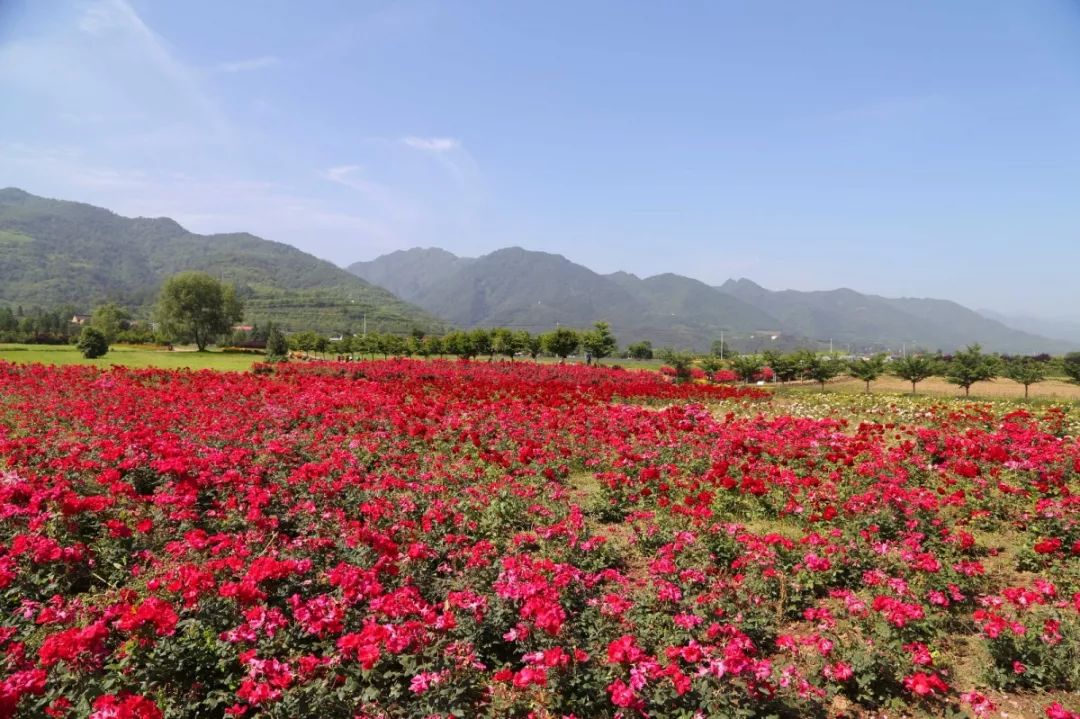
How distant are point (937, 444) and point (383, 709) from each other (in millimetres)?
10680

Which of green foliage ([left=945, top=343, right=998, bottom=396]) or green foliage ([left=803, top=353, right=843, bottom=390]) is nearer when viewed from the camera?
green foliage ([left=945, top=343, right=998, bottom=396])

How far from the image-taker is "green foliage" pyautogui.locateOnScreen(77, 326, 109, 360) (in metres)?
40.9

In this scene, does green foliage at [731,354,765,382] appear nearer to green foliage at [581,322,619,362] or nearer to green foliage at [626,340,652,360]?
green foliage at [581,322,619,362]

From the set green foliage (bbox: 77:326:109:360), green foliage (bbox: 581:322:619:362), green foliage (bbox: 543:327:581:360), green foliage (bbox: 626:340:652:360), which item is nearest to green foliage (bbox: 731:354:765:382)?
green foliage (bbox: 581:322:619:362)

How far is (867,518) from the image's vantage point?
277 inches

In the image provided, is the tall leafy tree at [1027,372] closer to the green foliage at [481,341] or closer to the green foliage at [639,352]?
the green foliage at [481,341]

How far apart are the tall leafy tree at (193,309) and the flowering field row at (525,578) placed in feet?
222

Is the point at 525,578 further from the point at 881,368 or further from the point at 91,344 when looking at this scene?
the point at 91,344

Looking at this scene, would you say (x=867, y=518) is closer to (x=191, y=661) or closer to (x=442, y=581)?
(x=442, y=581)

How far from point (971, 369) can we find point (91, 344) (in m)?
61.4

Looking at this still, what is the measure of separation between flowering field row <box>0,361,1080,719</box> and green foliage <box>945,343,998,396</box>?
103 ft

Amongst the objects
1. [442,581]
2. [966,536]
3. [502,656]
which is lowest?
[502,656]

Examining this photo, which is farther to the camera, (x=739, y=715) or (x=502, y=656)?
(x=502, y=656)

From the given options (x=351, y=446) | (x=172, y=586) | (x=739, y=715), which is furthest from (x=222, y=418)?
(x=739, y=715)
